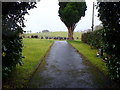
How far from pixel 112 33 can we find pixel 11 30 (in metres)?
3.80

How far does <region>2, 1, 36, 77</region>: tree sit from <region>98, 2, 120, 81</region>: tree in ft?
10.0

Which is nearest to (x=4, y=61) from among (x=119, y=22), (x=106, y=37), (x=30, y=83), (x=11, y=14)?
(x=30, y=83)

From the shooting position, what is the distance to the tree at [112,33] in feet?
22.4

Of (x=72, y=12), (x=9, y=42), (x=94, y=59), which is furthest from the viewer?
(x=72, y=12)

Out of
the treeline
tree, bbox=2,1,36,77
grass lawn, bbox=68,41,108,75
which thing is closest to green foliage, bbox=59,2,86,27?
grass lawn, bbox=68,41,108,75

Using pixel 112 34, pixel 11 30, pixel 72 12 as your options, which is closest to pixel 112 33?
pixel 112 34

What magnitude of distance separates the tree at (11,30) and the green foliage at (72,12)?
1217 inches

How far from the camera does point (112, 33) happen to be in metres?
7.01

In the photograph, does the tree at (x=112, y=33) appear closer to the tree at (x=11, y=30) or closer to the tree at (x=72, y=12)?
the tree at (x=11, y=30)

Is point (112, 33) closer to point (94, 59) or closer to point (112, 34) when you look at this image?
point (112, 34)

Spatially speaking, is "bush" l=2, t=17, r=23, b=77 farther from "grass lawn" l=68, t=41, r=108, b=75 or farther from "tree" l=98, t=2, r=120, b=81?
"grass lawn" l=68, t=41, r=108, b=75

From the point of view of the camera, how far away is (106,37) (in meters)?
7.22

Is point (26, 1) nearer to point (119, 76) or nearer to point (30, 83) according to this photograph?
point (30, 83)

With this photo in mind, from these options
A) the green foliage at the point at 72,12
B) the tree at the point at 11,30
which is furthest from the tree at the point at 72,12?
the tree at the point at 11,30
